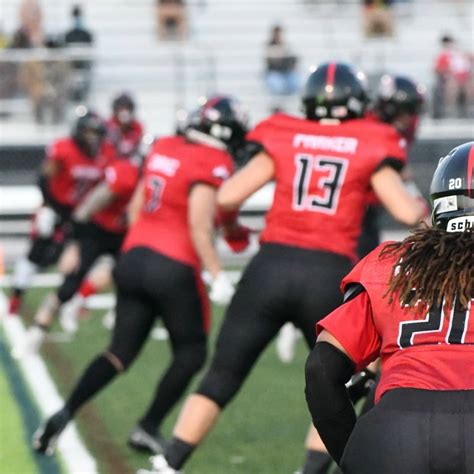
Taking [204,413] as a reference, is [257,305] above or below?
above

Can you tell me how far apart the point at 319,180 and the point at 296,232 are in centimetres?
24

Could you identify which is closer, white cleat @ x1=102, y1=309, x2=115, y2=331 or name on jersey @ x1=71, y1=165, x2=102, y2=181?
white cleat @ x1=102, y1=309, x2=115, y2=331

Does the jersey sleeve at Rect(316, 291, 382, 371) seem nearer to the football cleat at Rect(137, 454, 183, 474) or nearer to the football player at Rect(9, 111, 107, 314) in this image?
the football cleat at Rect(137, 454, 183, 474)

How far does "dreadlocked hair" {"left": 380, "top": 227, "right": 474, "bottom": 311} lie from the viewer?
3.16 metres

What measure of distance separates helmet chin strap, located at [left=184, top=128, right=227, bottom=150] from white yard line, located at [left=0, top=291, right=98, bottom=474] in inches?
58.8

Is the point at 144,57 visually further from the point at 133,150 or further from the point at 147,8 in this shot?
the point at 133,150

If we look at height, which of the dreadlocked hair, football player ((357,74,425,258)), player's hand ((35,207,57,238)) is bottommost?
player's hand ((35,207,57,238))

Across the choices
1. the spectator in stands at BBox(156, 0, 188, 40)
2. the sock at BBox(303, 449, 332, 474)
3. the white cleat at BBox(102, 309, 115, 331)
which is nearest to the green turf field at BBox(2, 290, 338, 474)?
the white cleat at BBox(102, 309, 115, 331)

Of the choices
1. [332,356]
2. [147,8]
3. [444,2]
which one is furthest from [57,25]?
[332,356]

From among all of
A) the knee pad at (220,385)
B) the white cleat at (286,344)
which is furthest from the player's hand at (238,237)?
the white cleat at (286,344)

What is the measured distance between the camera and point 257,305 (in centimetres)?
507

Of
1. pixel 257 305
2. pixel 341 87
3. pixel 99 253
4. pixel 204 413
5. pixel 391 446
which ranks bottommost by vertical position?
pixel 99 253

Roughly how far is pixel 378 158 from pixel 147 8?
44.8ft

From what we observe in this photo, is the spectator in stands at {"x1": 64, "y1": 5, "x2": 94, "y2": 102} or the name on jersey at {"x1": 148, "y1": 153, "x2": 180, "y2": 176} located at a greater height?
the name on jersey at {"x1": 148, "y1": 153, "x2": 180, "y2": 176}
